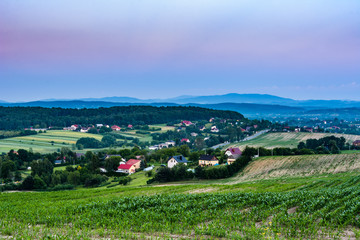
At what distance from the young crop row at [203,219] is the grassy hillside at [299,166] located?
100ft

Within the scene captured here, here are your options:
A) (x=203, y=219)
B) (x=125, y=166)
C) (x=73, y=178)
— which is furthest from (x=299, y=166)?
(x=203, y=219)

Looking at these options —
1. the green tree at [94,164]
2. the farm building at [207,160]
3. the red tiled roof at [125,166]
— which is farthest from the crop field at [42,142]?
the farm building at [207,160]

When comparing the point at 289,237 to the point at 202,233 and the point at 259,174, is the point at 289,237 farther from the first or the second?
the point at 259,174

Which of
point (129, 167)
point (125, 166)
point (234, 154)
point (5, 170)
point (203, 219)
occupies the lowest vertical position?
point (129, 167)

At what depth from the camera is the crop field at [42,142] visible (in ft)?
352

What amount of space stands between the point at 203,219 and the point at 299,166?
142ft

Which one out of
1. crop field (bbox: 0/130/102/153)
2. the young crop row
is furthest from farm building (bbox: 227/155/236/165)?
crop field (bbox: 0/130/102/153)

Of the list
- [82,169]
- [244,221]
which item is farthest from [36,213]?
[82,169]

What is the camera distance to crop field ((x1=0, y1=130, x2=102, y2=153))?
10718 centimetres

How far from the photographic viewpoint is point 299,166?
180 feet

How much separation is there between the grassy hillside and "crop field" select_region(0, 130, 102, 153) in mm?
73651

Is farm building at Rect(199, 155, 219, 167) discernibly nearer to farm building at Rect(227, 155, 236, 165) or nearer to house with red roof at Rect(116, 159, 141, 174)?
farm building at Rect(227, 155, 236, 165)

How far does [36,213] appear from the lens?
61.7ft

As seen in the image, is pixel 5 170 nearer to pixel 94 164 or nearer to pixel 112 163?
pixel 94 164
